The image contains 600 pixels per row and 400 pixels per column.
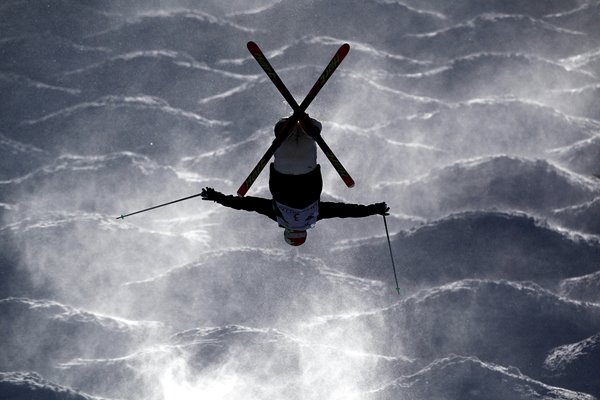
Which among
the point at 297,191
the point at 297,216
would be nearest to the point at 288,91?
the point at 297,191

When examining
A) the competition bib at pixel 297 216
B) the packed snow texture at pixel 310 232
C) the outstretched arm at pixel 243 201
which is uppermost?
the packed snow texture at pixel 310 232

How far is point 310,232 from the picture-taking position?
86.2 metres

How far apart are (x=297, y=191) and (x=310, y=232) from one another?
6137cm

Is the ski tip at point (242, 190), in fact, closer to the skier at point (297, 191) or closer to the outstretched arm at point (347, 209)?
the skier at point (297, 191)

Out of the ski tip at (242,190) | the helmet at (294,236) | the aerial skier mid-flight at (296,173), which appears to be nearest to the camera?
the aerial skier mid-flight at (296,173)

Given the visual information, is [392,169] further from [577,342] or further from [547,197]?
[577,342]

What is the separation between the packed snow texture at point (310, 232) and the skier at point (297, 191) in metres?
56.2

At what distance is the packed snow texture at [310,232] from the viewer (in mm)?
82062

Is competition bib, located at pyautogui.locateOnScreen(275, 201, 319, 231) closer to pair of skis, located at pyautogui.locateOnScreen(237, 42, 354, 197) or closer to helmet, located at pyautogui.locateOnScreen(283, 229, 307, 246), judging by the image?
helmet, located at pyautogui.locateOnScreen(283, 229, 307, 246)

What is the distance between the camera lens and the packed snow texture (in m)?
82.1

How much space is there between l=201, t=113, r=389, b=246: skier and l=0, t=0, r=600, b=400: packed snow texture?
56243 millimetres

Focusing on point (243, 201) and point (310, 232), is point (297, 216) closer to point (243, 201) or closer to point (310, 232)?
point (243, 201)

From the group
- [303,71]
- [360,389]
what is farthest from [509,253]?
[303,71]

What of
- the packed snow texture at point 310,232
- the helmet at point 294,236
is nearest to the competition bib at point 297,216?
the helmet at point 294,236
